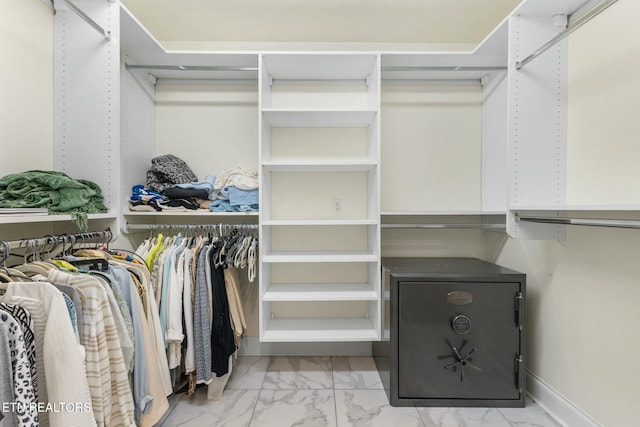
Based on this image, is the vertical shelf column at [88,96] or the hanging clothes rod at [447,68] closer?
the vertical shelf column at [88,96]

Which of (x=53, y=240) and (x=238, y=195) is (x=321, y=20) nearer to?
(x=238, y=195)

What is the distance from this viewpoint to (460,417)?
164 cm

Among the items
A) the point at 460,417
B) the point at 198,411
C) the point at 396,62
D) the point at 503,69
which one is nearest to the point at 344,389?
the point at 460,417

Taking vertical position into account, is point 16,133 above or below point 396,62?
below

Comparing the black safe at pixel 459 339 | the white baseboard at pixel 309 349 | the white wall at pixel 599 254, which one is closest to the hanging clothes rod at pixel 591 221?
the white wall at pixel 599 254

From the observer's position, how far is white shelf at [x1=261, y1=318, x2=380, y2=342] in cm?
193

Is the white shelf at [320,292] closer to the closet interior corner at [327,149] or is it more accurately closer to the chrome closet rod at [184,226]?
the closet interior corner at [327,149]

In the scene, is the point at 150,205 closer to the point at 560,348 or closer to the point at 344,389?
the point at 344,389

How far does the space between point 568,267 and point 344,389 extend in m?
1.45

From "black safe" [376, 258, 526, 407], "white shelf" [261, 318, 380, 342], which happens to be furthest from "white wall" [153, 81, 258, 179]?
"black safe" [376, 258, 526, 407]

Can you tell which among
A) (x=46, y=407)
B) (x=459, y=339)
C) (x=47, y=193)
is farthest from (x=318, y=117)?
(x=46, y=407)

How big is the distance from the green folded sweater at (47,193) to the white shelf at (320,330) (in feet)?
4.05

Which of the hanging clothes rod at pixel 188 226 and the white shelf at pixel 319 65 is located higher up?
the white shelf at pixel 319 65

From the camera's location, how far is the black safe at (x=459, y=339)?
5.53 ft
